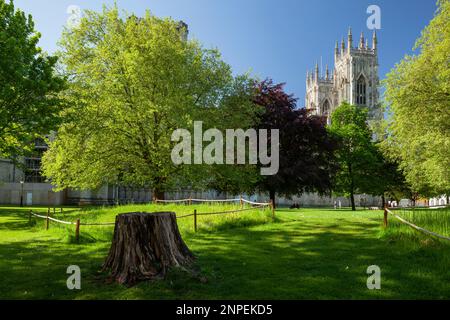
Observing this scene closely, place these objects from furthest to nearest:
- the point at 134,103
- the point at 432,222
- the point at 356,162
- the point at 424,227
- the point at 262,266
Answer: the point at 356,162
the point at 134,103
the point at 432,222
the point at 424,227
the point at 262,266

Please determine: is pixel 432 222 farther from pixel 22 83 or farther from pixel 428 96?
pixel 22 83

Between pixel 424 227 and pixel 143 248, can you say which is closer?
pixel 143 248

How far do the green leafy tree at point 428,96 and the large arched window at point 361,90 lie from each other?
95573mm

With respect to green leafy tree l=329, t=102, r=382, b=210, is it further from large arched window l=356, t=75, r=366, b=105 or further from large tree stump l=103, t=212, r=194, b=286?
large arched window l=356, t=75, r=366, b=105

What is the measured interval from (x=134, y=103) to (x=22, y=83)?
6426 millimetres

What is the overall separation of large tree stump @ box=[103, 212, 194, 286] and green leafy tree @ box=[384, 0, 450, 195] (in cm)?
2178

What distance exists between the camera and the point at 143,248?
324 inches

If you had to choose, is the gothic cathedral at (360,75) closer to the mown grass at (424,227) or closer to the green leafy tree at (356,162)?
the green leafy tree at (356,162)

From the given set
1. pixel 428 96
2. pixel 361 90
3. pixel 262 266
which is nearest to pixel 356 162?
pixel 428 96

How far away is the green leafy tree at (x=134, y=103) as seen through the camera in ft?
73.4

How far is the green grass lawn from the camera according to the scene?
274 inches
